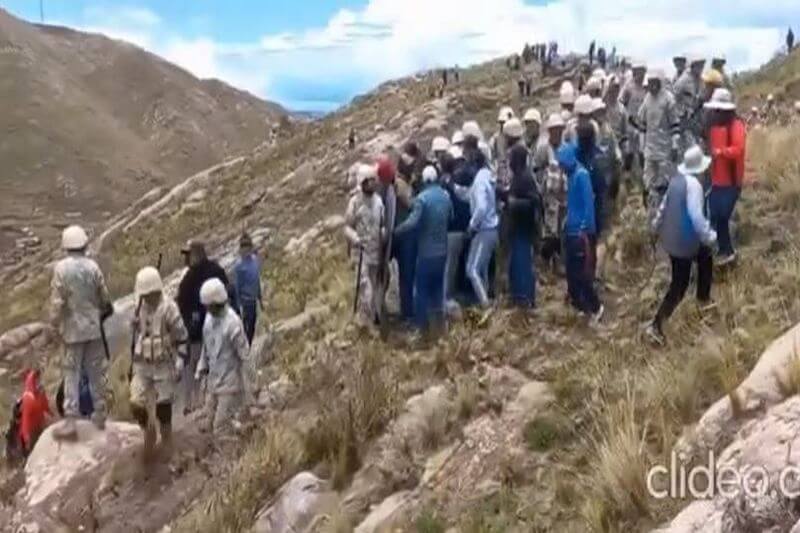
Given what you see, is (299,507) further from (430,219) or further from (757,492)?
(757,492)

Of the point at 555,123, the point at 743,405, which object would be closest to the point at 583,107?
the point at 555,123

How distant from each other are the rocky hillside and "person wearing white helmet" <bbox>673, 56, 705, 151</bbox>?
1.09m

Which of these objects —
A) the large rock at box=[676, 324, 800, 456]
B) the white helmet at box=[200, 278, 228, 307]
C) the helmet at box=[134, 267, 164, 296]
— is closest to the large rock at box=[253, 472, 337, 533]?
the white helmet at box=[200, 278, 228, 307]

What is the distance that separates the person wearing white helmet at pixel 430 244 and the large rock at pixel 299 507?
306 cm

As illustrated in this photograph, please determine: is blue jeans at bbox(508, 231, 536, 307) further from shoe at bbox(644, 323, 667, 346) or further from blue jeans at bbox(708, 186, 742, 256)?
shoe at bbox(644, 323, 667, 346)

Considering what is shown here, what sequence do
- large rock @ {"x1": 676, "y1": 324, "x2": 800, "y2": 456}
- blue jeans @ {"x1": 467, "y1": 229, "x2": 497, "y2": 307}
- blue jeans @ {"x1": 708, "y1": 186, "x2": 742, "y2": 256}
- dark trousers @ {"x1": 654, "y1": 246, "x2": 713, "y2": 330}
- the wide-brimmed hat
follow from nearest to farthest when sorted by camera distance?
large rock @ {"x1": 676, "y1": 324, "x2": 800, "y2": 456}
the wide-brimmed hat
dark trousers @ {"x1": 654, "y1": 246, "x2": 713, "y2": 330}
blue jeans @ {"x1": 708, "y1": 186, "x2": 742, "y2": 256}
blue jeans @ {"x1": 467, "y1": 229, "x2": 497, "y2": 307}

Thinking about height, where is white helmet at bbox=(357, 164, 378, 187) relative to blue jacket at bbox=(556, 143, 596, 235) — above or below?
above

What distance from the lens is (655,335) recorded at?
392 inches

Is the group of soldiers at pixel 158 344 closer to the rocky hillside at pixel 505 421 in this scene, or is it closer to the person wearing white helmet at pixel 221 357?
the person wearing white helmet at pixel 221 357

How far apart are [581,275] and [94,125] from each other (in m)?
85.6

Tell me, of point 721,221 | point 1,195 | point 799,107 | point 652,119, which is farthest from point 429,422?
point 1,195

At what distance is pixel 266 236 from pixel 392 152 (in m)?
3.88

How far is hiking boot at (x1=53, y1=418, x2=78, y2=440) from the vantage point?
1151 cm

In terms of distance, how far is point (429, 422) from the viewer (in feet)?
32.0
